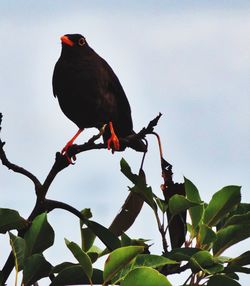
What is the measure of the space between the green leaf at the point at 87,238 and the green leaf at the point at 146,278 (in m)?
0.94

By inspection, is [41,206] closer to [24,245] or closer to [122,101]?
[24,245]

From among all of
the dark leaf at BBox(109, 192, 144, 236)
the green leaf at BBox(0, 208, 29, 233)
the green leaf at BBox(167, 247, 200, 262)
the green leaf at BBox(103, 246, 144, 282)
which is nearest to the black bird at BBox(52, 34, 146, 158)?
the dark leaf at BBox(109, 192, 144, 236)

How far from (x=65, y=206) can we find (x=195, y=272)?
0.61 meters

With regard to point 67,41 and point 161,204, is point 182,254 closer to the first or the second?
point 161,204

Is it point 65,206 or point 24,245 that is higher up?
point 65,206

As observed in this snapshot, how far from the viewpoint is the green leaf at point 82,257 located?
2.38 metres

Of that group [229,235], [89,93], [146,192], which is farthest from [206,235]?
[89,93]

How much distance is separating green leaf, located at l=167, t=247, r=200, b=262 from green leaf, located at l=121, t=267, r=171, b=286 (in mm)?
275

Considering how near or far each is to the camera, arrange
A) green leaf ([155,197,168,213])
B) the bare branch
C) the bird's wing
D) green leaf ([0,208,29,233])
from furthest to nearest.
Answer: the bird's wing, green leaf ([155,197,168,213]), the bare branch, green leaf ([0,208,29,233])

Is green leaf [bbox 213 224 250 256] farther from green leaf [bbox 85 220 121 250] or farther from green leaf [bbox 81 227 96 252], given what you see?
green leaf [bbox 81 227 96 252]

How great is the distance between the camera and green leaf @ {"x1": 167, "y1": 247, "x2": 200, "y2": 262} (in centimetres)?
245

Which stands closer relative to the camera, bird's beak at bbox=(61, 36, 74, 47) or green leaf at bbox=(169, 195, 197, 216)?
green leaf at bbox=(169, 195, 197, 216)

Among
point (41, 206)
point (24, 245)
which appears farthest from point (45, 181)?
point (24, 245)

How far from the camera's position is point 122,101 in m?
5.91
